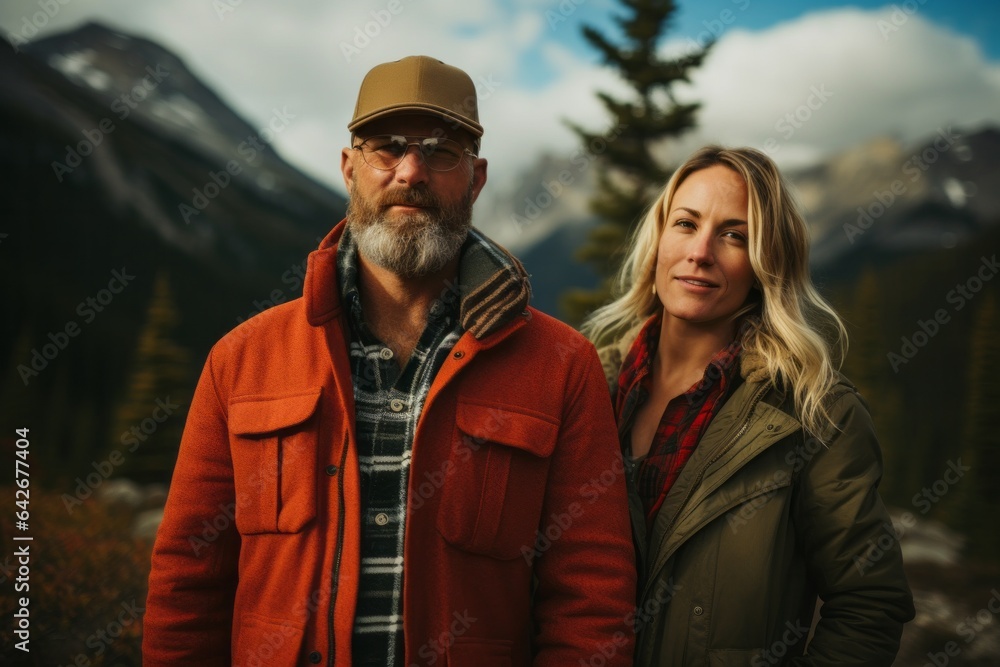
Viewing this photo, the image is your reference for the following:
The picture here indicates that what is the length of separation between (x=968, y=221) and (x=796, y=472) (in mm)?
12746

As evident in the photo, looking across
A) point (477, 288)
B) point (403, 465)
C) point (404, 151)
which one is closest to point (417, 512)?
point (403, 465)

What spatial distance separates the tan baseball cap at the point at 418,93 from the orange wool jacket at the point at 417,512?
650 millimetres

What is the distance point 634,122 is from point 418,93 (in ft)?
40.2

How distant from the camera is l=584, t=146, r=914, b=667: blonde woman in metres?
2.59

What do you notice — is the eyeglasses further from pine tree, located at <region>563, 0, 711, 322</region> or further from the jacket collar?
pine tree, located at <region>563, 0, 711, 322</region>

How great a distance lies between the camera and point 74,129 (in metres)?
11.6

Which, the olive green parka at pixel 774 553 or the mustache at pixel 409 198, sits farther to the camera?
the mustache at pixel 409 198

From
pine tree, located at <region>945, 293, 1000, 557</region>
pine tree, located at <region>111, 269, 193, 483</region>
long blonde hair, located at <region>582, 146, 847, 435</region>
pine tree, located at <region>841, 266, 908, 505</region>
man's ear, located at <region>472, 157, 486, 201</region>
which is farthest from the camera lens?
pine tree, located at <region>841, 266, 908, 505</region>

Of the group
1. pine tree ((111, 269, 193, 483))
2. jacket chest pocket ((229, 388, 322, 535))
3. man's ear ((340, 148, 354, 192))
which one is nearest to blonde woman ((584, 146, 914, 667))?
jacket chest pocket ((229, 388, 322, 535))

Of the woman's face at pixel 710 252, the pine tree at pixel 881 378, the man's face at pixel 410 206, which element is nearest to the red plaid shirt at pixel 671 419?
the woman's face at pixel 710 252

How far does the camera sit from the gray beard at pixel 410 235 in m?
2.69

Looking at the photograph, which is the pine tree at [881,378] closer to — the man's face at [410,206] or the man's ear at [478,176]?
the man's ear at [478,176]

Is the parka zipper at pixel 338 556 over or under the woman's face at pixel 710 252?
under

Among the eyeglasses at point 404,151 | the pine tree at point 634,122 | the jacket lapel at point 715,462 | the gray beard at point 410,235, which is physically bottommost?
the jacket lapel at point 715,462
